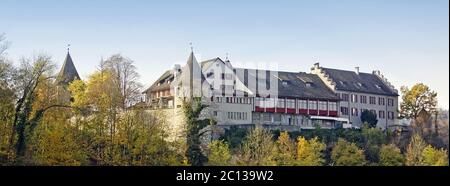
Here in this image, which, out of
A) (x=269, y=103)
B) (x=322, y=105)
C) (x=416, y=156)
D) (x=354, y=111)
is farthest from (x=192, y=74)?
(x=354, y=111)

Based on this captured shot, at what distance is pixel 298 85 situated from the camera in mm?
47750

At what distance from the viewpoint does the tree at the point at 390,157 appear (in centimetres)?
3120

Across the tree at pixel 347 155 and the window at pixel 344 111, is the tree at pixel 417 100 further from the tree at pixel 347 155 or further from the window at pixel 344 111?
the tree at pixel 347 155

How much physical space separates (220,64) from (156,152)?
1611 cm

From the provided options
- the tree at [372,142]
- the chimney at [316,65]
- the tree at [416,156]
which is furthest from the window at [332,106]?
the tree at [416,156]

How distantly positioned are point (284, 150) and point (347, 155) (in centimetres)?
308

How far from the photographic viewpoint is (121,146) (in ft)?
91.5

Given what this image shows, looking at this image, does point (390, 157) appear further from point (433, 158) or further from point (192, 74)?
point (192, 74)

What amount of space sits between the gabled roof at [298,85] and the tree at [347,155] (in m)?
10.6

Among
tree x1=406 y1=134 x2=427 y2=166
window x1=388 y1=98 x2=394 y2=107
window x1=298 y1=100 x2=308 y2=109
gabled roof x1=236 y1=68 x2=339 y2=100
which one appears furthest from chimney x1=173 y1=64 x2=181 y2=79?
window x1=388 y1=98 x2=394 y2=107

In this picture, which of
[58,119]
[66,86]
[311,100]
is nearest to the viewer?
[58,119]

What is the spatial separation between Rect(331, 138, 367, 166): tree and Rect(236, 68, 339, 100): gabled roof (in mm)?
10605
